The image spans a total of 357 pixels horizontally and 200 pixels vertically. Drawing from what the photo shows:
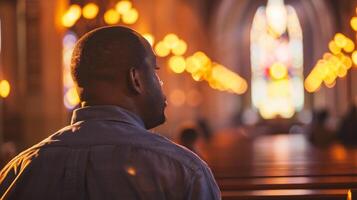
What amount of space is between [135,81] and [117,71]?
0.17 ft

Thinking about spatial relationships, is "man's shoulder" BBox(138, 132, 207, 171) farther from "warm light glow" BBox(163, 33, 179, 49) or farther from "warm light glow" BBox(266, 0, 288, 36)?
"warm light glow" BBox(266, 0, 288, 36)

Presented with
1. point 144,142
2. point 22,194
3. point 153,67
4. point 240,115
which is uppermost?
point 153,67

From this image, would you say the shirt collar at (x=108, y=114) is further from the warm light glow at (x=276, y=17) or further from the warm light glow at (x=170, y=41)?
the warm light glow at (x=276, y=17)

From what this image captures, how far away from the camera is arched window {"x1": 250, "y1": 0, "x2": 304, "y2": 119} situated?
3759 centimetres

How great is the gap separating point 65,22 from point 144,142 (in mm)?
9974

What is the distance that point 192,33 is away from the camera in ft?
93.4

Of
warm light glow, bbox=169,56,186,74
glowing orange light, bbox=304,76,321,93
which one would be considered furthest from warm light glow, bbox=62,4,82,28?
glowing orange light, bbox=304,76,321,93

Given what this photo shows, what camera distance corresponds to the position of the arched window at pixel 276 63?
3759 cm

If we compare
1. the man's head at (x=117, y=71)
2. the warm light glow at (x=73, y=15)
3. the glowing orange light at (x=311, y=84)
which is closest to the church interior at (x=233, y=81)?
the warm light glow at (x=73, y=15)

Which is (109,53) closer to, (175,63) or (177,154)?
(177,154)

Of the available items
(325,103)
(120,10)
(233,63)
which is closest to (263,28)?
(233,63)

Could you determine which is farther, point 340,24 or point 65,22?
point 340,24

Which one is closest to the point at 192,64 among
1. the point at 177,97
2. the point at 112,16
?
the point at 177,97

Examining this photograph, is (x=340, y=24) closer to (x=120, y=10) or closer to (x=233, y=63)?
(x=233, y=63)
